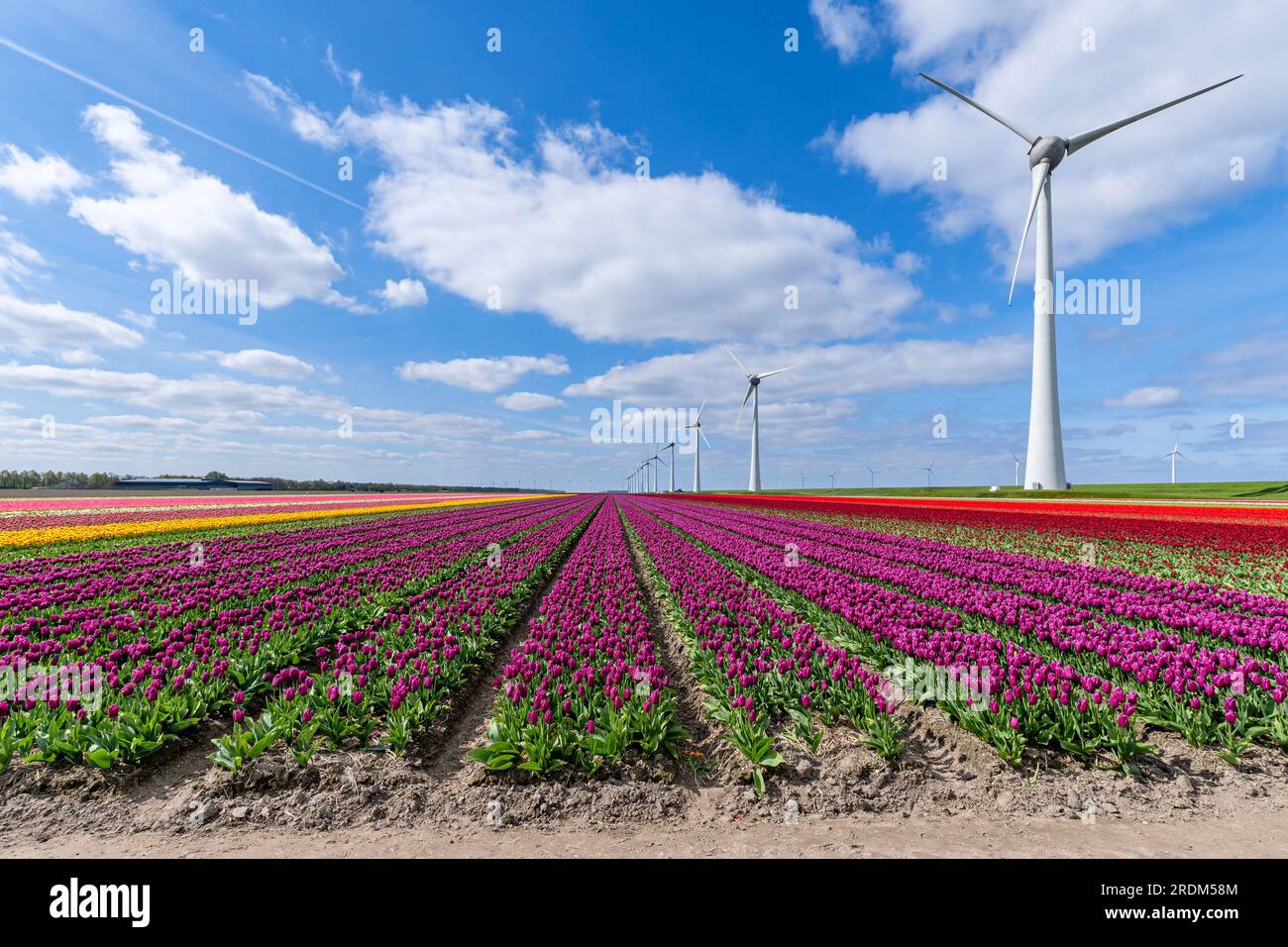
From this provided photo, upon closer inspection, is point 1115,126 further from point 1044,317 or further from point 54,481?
point 54,481

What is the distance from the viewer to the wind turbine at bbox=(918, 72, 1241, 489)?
47.6 metres

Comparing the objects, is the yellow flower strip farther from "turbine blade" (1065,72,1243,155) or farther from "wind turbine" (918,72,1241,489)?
"turbine blade" (1065,72,1243,155)

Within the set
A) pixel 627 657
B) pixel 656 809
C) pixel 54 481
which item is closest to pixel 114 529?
pixel 627 657

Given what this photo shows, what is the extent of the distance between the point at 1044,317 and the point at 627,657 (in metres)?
63.7

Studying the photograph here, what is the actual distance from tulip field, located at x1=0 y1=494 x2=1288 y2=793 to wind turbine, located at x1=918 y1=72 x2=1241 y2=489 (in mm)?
46887

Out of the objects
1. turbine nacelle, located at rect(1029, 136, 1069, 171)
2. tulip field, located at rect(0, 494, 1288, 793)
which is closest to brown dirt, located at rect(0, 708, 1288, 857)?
tulip field, located at rect(0, 494, 1288, 793)

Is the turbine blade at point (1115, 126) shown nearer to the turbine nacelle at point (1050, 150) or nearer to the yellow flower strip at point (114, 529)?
the turbine nacelle at point (1050, 150)

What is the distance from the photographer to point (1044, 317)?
174 ft

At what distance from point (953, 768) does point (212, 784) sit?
676 cm

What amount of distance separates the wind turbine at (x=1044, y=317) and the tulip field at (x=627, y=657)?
4689 centimetres

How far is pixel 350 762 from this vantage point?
5020 millimetres

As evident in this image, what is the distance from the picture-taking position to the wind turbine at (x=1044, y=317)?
156ft

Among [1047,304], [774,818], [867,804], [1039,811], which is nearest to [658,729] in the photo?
[774,818]
